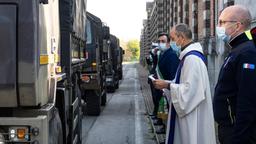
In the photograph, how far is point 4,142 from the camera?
479 centimetres

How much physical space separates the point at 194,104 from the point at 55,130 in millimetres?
1604

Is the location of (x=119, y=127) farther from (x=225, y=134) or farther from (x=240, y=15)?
(x=240, y=15)

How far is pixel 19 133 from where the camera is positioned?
483cm

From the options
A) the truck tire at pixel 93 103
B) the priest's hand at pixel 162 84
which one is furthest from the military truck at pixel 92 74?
the priest's hand at pixel 162 84

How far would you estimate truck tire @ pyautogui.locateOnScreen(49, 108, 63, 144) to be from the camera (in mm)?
5305

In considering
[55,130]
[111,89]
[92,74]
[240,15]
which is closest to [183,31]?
[240,15]

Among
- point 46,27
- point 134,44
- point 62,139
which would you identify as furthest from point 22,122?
point 134,44

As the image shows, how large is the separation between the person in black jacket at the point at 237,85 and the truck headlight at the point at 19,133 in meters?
1.69

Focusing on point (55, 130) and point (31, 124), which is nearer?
point (31, 124)

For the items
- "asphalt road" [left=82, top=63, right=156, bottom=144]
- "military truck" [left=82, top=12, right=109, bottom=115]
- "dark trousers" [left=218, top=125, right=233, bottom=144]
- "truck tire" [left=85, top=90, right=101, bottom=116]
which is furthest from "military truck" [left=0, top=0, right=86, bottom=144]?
"truck tire" [left=85, top=90, right=101, bottom=116]

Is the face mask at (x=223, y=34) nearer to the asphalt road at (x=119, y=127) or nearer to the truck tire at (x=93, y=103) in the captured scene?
the asphalt road at (x=119, y=127)

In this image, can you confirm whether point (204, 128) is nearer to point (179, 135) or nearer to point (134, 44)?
point (179, 135)

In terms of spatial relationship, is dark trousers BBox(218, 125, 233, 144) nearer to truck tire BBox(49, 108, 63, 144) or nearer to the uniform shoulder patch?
the uniform shoulder patch

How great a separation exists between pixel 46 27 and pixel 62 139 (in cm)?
173
